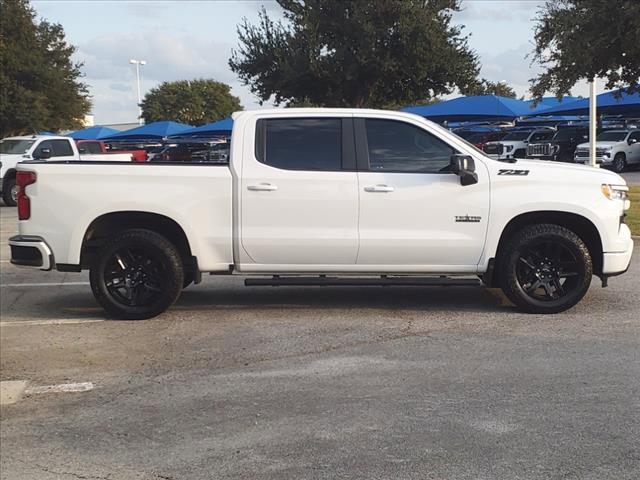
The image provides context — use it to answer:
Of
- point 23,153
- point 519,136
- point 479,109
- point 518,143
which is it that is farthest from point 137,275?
point 519,136

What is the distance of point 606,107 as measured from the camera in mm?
34188

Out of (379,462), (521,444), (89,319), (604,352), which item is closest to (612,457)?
(521,444)

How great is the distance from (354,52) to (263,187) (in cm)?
2513

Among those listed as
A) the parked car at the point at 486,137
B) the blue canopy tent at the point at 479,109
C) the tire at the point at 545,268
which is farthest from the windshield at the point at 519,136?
the tire at the point at 545,268

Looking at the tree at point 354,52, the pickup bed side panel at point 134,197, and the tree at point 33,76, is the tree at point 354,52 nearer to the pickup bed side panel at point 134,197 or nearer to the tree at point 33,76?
the tree at point 33,76

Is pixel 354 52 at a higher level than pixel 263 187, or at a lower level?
higher

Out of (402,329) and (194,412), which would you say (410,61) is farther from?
(194,412)

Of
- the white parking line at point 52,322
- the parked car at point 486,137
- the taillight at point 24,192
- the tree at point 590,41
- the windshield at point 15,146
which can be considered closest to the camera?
the taillight at point 24,192

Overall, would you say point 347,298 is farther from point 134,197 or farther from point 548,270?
point 134,197

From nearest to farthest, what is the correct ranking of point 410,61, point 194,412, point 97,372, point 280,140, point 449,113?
point 194,412 → point 97,372 → point 280,140 → point 410,61 → point 449,113

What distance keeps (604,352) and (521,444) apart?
2.03 metres

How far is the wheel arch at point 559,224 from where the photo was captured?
272 inches

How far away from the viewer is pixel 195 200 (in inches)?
268

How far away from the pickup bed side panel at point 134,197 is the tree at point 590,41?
9924mm
